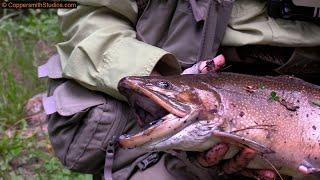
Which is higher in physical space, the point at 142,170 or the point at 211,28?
the point at 211,28

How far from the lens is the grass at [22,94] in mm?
3874

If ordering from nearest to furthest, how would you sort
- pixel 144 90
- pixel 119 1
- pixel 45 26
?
pixel 144 90 < pixel 119 1 < pixel 45 26

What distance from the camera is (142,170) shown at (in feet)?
8.52

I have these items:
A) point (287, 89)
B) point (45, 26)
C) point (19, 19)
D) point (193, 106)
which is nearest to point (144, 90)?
point (193, 106)

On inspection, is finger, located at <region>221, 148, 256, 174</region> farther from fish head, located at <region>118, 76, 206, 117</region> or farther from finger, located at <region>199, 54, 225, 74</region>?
finger, located at <region>199, 54, 225, 74</region>

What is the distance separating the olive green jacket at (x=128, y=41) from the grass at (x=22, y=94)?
3.73 ft

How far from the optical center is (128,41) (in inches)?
104

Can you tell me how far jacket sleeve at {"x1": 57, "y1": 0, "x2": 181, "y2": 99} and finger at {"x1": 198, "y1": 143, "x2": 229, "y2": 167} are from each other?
0.44 metres

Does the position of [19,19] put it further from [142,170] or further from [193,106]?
[193,106]

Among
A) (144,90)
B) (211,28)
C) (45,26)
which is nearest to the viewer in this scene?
(144,90)

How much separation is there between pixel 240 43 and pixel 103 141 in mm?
657

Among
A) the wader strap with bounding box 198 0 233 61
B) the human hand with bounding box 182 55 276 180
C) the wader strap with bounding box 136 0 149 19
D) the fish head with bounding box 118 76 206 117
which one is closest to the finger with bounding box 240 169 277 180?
the human hand with bounding box 182 55 276 180

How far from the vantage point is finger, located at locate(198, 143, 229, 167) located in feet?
7.14

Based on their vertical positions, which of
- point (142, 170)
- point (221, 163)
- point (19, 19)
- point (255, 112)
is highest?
point (255, 112)
